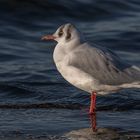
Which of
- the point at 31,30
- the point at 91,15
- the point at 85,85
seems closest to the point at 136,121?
the point at 85,85

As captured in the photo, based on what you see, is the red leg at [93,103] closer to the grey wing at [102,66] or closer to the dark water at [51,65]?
the dark water at [51,65]

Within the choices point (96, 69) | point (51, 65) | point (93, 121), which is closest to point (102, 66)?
point (96, 69)

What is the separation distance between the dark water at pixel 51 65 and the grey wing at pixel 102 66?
1.66 ft

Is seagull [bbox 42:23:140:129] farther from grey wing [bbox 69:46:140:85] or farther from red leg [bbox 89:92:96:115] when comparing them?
red leg [bbox 89:92:96:115]

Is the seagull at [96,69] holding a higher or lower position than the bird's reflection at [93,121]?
higher

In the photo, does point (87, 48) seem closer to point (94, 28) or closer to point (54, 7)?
point (94, 28)

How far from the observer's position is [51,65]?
12430 mm

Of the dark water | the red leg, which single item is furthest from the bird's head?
the dark water

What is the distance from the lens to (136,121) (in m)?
8.90

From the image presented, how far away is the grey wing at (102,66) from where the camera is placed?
353 inches

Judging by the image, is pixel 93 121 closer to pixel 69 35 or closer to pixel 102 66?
pixel 102 66

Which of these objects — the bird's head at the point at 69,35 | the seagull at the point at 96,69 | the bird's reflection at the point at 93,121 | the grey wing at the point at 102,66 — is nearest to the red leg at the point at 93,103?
the bird's reflection at the point at 93,121

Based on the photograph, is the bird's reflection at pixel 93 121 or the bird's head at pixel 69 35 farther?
the bird's head at pixel 69 35

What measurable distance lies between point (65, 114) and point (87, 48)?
2.97 ft
